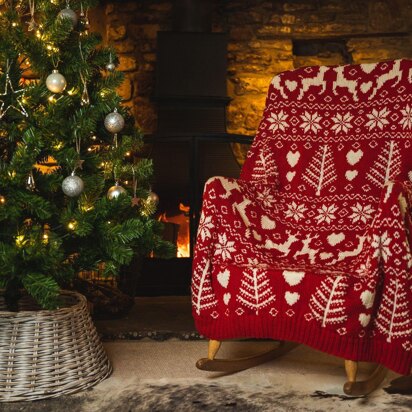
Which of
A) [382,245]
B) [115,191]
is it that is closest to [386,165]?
[382,245]

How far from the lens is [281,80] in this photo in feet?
8.93

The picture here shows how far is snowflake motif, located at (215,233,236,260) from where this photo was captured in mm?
2234

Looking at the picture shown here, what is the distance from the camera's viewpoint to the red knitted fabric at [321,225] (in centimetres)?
198

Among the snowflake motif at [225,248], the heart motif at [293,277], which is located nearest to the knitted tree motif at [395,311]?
the heart motif at [293,277]

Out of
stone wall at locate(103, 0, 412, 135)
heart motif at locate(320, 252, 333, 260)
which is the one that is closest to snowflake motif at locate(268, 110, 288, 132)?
heart motif at locate(320, 252, 333, 260)

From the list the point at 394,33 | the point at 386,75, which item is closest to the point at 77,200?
the point at 386,75

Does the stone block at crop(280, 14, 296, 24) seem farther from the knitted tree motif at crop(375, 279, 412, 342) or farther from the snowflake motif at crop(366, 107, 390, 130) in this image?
the knitted tree motif at crop(375, 279, 412, 342)

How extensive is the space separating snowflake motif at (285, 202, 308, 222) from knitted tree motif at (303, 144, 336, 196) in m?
0.08

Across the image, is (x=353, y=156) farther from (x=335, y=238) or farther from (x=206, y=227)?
(x=206, y=227)

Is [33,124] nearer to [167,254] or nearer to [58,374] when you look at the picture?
[167,254]

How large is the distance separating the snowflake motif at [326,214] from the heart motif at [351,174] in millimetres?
122

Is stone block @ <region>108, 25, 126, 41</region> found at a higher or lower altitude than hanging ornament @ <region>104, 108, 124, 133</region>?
higher

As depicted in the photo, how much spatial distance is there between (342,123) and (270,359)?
94cm

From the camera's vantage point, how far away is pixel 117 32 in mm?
4262
